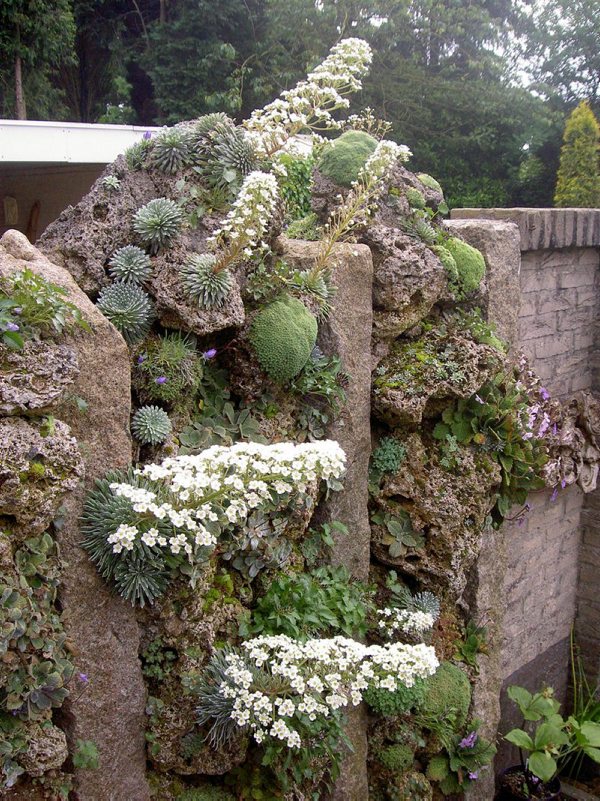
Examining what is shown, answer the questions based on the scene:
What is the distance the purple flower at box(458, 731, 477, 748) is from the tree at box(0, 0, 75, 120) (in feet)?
39.4

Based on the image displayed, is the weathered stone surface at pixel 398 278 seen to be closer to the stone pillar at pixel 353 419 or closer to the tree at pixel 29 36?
the stone pillar at pixel 353 419

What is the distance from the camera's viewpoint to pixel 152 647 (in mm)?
3018

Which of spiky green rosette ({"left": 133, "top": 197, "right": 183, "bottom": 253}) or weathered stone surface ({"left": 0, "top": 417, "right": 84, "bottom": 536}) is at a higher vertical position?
spiky green rosette ({"left": 133, "top": 197, "right": 183, "bottom": 253})

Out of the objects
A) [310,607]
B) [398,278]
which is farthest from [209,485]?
[398,278]

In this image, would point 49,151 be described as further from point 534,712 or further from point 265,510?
point 534,712

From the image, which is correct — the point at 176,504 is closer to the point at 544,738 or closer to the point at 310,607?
the point at 310,607

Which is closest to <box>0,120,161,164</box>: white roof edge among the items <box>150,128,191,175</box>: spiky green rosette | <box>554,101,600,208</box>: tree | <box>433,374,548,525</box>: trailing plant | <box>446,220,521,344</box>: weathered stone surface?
<box>446,220,521,344</box>: weathered stone surface

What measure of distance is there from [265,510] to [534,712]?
3.22 meters

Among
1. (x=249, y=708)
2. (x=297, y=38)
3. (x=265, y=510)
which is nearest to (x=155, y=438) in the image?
(x=265, y=510)

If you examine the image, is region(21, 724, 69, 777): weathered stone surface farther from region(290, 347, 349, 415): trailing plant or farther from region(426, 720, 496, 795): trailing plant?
region(426, 720, 496, 795): trailing plant

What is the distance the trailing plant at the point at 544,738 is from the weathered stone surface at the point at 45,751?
136 inches

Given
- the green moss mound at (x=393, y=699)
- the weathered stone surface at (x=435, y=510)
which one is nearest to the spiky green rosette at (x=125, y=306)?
the weathered stone surface at (x=435, y=510)

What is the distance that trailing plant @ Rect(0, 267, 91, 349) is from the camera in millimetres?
2555

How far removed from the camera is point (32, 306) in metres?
2.59
